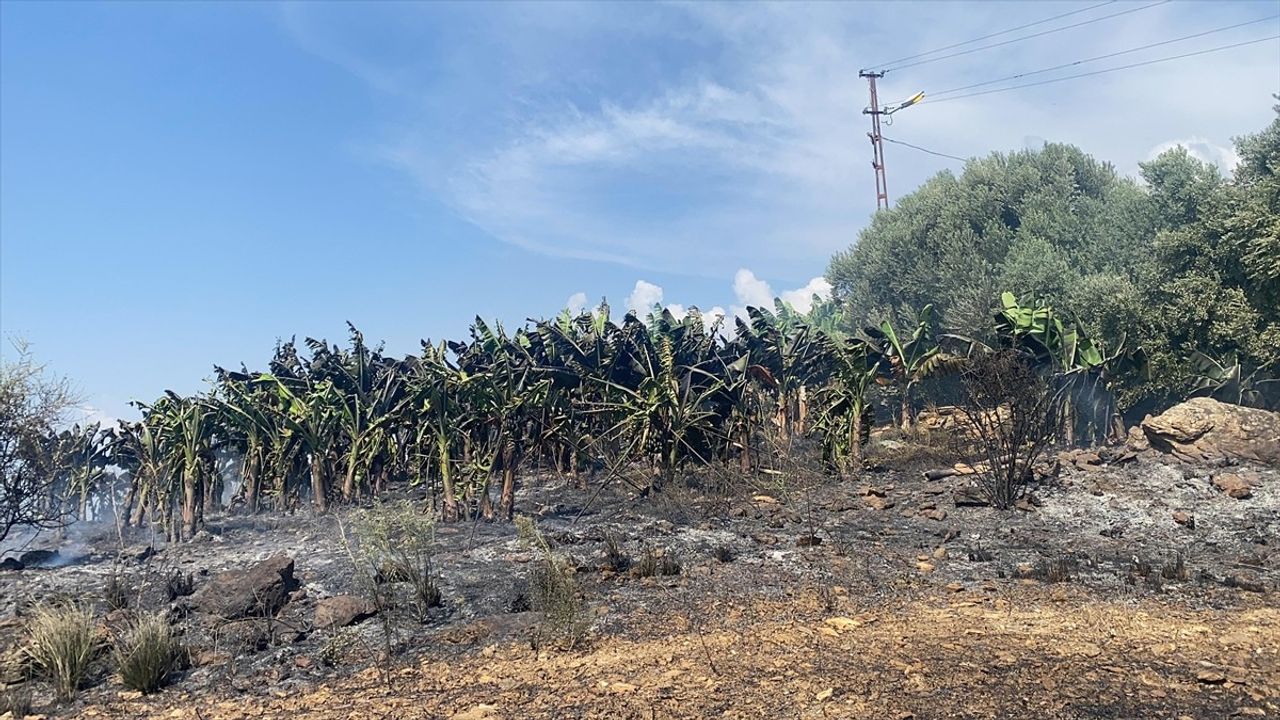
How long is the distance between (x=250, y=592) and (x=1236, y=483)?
44.3ft

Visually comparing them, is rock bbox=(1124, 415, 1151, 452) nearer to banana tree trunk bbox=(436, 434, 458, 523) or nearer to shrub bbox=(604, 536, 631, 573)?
shrub bbox=(604, 536, 631, 573)

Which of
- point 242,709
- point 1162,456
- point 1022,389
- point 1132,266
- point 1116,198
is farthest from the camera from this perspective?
point 1116,198

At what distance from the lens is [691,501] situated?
13.2 meters

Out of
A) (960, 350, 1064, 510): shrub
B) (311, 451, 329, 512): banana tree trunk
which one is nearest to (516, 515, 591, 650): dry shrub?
(960, 350, 1064, 510): shrub

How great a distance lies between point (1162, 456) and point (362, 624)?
13.8 meters

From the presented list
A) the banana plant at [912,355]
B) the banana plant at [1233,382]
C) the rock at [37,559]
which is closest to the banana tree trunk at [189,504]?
the rock at [37,559]

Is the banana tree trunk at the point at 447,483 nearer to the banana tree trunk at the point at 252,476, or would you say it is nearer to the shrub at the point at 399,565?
the shrub at the point at 399,565

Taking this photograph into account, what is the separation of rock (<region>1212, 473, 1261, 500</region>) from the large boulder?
1.08m

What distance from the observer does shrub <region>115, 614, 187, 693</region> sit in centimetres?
627

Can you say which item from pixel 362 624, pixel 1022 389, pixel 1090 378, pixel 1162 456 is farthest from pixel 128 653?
pixel 1090 378

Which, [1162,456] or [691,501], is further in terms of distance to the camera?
[1162,456]

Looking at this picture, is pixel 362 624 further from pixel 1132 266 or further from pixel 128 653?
pixel 1132 266

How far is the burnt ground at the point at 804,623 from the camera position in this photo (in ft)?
17.6

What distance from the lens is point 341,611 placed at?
25.1 feet
